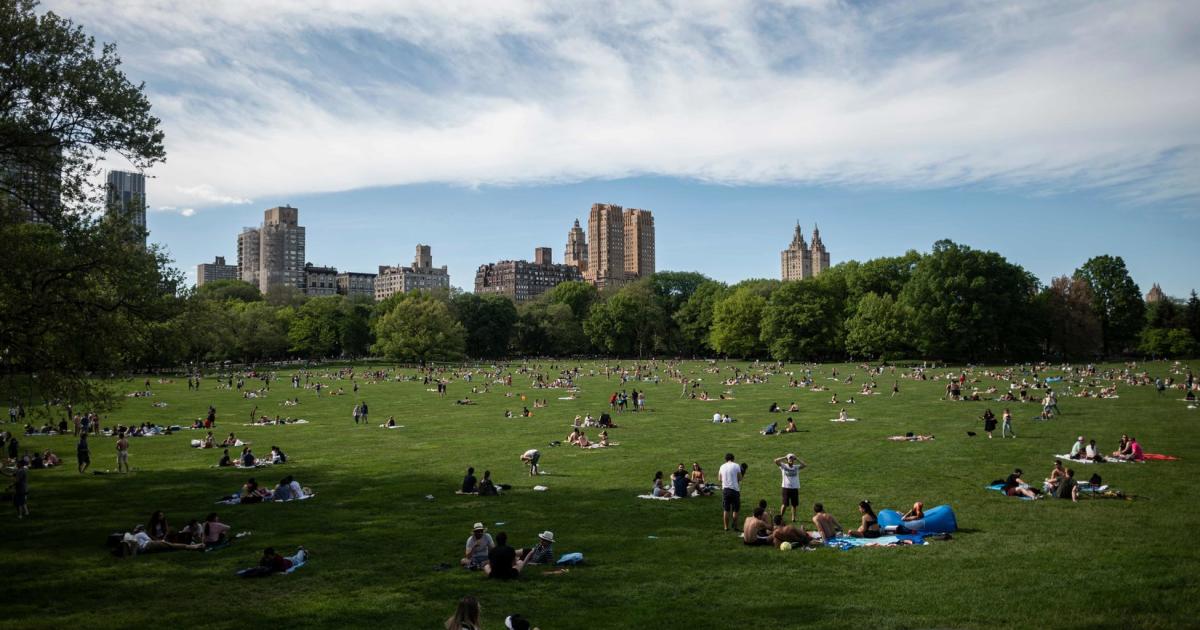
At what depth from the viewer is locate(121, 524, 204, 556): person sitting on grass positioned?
1426 centimetres

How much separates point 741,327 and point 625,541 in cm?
9870

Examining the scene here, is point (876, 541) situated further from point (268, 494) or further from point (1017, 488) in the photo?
point (268, 494)

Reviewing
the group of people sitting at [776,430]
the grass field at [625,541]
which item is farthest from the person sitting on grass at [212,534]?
the group of people sitting at [776,430]

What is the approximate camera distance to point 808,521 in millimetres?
15875

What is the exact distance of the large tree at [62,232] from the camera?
52.7 ft

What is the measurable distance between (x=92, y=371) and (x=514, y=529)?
11.7 meters

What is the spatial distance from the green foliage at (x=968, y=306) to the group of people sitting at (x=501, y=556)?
274 ft

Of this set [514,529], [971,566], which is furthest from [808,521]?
[514,529]

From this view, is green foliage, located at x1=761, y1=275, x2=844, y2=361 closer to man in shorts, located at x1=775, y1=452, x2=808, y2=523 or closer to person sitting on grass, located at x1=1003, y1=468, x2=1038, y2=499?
person sitting on grass, located at x1=1003, y1=468, x2=1038, y2=499

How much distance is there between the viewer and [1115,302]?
97.9m

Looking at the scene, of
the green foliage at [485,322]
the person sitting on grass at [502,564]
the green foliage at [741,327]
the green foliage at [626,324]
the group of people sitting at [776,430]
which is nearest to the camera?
the person sitting on grass at [502,564]

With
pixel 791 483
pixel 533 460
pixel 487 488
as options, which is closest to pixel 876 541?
pixel 791 483

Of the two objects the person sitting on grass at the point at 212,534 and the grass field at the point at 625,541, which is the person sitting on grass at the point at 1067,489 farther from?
the person sitting on grass at the point at 212,534

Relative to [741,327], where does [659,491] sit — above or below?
below
